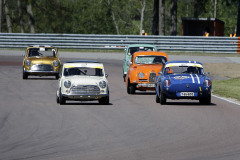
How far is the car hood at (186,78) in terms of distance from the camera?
19197 mm

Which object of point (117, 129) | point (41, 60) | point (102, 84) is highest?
point (102, 84)

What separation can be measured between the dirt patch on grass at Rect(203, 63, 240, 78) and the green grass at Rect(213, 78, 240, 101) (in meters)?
2.51

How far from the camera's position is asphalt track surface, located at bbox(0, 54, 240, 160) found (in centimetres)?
1094

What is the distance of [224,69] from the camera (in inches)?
1404

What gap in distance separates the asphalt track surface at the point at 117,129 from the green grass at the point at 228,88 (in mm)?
1193

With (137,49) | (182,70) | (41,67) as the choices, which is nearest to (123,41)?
(137,49)

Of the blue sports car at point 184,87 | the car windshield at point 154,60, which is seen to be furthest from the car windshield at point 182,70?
the car windshield at point 154,60

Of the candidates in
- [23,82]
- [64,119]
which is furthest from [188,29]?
[64,119]

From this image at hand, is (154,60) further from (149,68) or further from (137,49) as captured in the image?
(137,49)

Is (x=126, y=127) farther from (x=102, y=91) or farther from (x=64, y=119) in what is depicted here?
(x=102, y=91)

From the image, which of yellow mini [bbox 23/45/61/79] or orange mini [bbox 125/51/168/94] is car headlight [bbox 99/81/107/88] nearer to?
orange mini [bbox 125/51/168/94]

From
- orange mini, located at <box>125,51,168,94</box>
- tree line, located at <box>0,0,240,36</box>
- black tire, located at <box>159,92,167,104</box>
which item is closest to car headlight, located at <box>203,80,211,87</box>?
black tire, located at <box>159,92,167,104</box>

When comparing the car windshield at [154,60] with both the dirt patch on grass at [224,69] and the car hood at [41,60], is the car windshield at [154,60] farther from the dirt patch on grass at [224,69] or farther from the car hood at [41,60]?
the dirt patch on grass at [224,69]

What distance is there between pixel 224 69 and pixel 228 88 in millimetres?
10018
